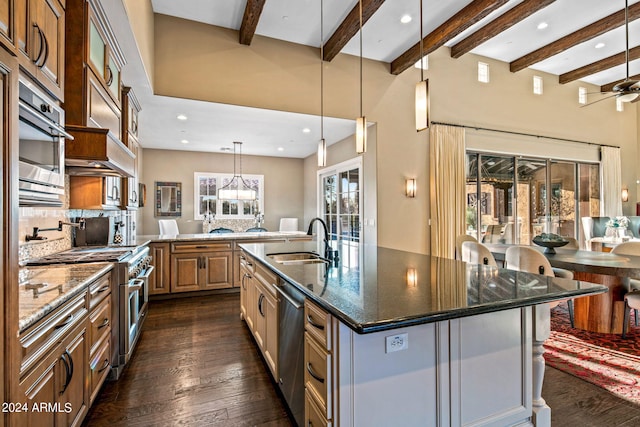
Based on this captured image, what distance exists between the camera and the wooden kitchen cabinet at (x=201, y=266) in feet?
15.2

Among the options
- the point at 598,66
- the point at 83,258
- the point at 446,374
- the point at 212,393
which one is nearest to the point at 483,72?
the point at 598,66

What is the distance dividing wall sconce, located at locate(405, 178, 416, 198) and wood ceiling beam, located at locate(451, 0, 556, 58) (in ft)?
7.37

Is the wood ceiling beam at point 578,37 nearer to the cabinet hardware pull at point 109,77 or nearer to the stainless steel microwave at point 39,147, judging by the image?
the cabinet hardware pull at point 109,77

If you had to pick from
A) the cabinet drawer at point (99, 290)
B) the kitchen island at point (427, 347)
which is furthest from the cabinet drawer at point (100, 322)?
the kitchen island at point (427, 347)

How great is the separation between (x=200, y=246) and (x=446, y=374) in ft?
13.5

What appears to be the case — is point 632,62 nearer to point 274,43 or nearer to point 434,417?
point 274,43

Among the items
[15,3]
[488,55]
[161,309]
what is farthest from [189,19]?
[488,55]

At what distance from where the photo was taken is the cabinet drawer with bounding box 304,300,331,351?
131 cm

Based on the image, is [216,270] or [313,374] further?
[216,270]

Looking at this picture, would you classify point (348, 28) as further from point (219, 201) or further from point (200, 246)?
point (219, 201)

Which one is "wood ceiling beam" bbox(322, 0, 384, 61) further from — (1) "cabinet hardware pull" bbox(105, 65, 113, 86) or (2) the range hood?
(2) the range hood

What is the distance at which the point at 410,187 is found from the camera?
5188 millimetres

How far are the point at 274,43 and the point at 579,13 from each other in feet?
13.7

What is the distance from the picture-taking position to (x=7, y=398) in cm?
103
